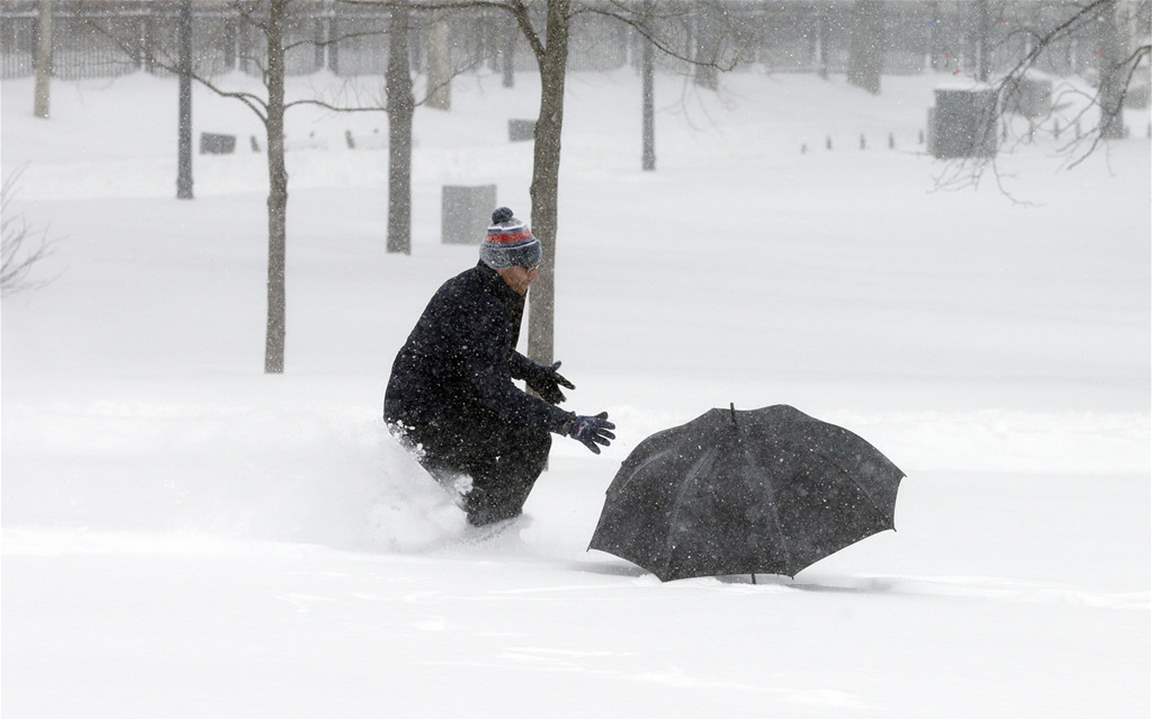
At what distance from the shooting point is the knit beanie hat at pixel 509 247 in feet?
20.6

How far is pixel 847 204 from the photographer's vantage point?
94.3 ft

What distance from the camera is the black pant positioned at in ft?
21.1

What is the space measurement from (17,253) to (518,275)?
16.2 m

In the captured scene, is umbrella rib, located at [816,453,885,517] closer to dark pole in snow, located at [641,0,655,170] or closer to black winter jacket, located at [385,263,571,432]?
black winter jacket, located at [385,263,571,432]

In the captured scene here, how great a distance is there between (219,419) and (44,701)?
253 inches

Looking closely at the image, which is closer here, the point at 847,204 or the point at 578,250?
the point at 578,250

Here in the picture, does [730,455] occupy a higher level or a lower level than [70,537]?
higher

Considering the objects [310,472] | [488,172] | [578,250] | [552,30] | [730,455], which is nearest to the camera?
[730,455]

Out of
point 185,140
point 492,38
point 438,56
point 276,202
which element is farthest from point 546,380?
point 438,56

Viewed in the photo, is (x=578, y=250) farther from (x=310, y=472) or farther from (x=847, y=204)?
(x=310, y=472)

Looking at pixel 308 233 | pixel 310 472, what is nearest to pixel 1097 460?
pixel 310 472

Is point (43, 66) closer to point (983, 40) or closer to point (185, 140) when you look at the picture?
point (185, 140)

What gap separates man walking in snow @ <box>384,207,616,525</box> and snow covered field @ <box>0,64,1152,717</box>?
0.93 feet

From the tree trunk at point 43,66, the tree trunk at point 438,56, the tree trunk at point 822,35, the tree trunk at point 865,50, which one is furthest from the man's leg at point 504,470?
the tree trunk at point 822,35
